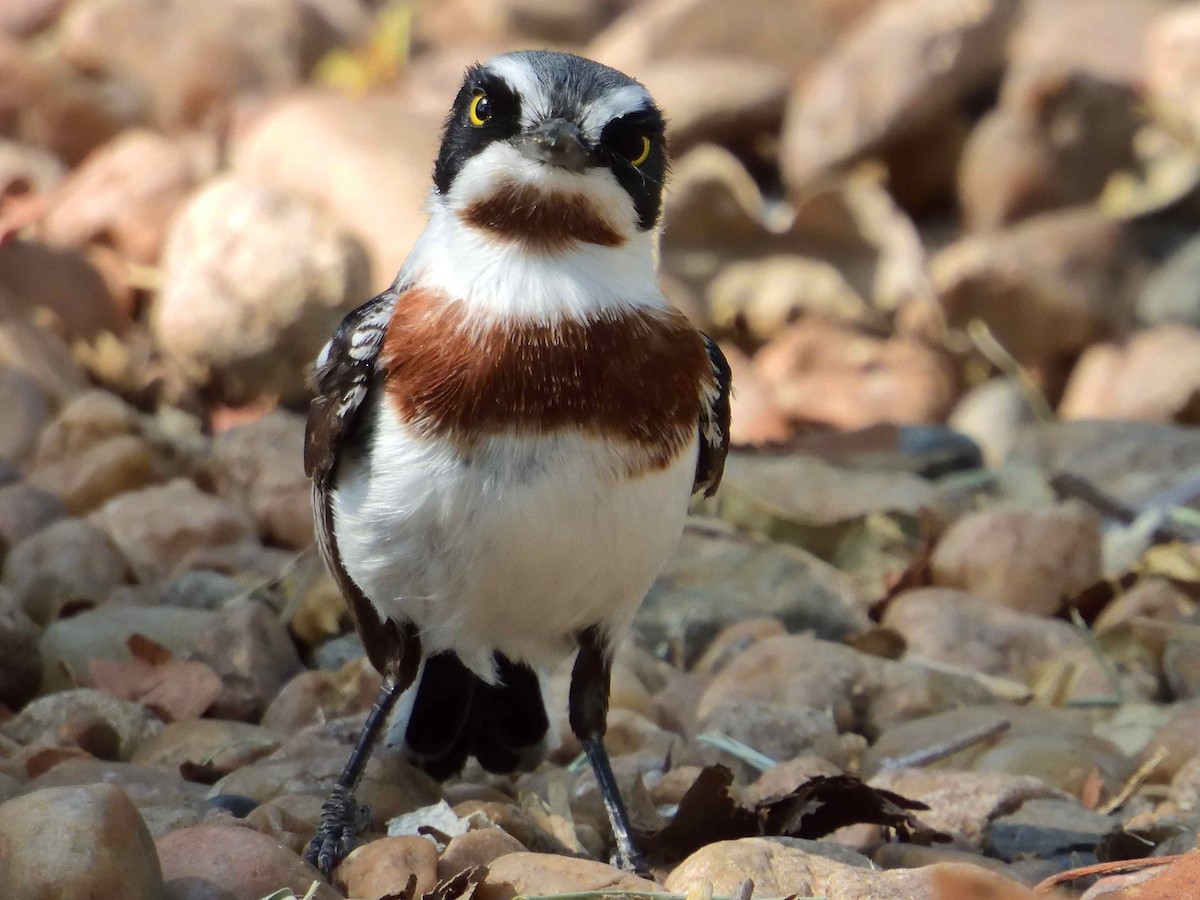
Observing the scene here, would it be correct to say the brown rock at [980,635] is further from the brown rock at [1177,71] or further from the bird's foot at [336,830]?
the brown rock at [1177,71]

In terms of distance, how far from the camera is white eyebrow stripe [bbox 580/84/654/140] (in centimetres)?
410

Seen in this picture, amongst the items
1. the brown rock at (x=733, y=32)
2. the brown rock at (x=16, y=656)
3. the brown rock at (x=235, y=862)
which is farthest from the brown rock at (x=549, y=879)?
the brown rock at (x=733, y=32)

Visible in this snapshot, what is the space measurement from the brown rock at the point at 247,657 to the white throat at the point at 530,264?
147cm

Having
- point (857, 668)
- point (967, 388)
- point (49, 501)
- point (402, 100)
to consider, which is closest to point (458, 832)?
point (857, 668)

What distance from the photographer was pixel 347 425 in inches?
165

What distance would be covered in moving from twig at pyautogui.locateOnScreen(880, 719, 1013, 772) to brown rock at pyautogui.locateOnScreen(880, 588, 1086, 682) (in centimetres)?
79

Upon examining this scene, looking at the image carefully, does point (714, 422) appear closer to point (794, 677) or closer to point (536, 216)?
point (536, 216)

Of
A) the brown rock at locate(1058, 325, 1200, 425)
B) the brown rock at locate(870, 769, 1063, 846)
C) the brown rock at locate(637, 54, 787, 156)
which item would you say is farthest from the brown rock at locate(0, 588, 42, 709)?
the brown rock at locate(637, 54, 787, 156)

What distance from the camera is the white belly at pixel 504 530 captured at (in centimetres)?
394

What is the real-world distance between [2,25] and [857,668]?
337 inches

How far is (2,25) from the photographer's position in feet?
37.8

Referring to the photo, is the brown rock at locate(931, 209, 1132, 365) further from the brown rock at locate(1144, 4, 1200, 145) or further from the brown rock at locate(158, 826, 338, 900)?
the brown rock at locate(158, 826, 338, 900)

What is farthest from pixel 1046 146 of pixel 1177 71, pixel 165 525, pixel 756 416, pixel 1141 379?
pixel 165 525

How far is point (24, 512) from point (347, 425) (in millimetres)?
2330
